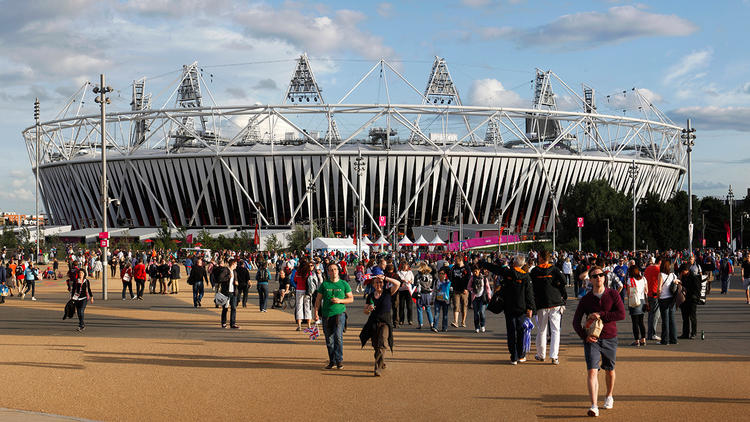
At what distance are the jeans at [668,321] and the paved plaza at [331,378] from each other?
1.12 ft

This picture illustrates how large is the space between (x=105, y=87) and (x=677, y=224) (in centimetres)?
5346

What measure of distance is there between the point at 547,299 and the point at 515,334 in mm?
734

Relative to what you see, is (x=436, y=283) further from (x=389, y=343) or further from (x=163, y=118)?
(x=163, y=118)

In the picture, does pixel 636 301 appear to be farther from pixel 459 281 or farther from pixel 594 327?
pixel 594 327

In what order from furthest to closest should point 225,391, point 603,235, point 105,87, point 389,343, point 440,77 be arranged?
1. point 440,77
2. point 603,235
3. point 105,87
4. point 389,343
5. point 225,391

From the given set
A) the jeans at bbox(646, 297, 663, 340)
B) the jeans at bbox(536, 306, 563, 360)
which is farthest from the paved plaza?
the jeans at bbox(646, 297, 663, 340)

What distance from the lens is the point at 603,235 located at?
66312mm

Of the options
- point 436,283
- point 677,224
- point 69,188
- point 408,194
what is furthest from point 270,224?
point 436,283

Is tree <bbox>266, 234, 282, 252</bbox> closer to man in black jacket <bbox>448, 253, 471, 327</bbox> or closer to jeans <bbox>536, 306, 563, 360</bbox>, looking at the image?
man in black jacket <bbox>448, 253, 471, 327</bbox>

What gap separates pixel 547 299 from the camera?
1173cm

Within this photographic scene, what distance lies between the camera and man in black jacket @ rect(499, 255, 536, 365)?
37.7 ft

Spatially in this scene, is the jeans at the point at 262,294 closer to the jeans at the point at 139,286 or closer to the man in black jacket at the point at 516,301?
the jeans at the point at 139,286

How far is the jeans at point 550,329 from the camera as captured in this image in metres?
11.6

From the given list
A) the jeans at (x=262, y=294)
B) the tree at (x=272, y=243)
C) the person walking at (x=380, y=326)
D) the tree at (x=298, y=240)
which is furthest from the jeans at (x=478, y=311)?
Result: the tree at (x=272, y=243)
